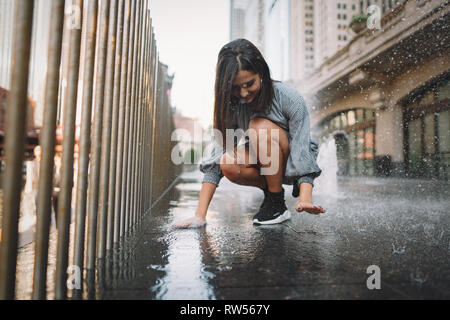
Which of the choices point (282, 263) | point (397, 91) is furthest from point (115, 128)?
point (397, 91)

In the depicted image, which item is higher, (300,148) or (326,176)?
(300,148)

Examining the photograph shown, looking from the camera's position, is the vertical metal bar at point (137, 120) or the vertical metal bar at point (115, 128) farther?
the vertical metal bar at point (137, 120)

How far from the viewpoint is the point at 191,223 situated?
202 cm

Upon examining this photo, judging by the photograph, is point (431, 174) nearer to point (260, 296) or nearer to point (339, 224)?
point (339, 224)

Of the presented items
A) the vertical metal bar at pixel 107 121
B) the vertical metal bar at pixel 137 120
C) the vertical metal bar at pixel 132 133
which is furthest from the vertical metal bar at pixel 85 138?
the vertical metal bar at pixel 137 120

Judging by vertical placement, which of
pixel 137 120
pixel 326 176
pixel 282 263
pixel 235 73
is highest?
pixel 235 73

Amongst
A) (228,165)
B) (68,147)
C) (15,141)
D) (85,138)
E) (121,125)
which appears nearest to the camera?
(15,141)

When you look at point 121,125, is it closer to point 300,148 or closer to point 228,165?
point 228,165

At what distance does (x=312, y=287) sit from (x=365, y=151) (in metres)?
14.5

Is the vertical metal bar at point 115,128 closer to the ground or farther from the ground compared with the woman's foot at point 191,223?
farther from the ground

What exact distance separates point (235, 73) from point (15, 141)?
132 centimetres

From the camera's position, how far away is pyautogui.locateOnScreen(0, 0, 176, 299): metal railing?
72cm

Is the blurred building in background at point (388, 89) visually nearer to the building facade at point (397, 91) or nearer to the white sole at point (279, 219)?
the building facade at point (397, 91)

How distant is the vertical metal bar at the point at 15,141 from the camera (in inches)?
27.9
